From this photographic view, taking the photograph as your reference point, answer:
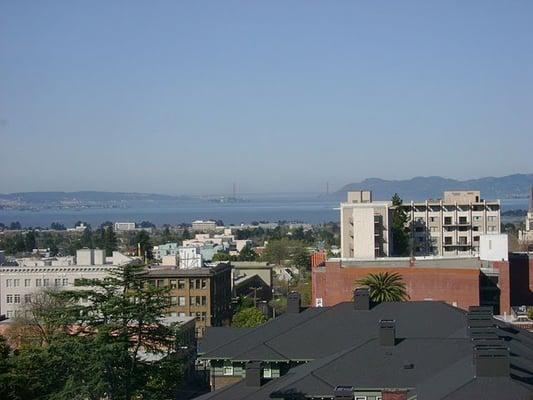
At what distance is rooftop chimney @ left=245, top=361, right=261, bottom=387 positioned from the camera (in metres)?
38.7

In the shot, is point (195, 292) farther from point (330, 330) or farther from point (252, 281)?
point (330, 330)

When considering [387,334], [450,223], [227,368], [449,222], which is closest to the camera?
[387,334]

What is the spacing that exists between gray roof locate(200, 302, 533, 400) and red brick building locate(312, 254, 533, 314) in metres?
24.4

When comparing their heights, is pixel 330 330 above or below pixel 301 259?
above

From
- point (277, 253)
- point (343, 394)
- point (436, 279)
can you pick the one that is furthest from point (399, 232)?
point (343, 394)

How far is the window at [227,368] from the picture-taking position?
45.9m

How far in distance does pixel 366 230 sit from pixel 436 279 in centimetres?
2306

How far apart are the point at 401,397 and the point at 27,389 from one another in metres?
11.6

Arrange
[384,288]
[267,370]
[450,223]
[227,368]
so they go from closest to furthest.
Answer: [267,370] → [227,368] → [384,288] → [450,223]

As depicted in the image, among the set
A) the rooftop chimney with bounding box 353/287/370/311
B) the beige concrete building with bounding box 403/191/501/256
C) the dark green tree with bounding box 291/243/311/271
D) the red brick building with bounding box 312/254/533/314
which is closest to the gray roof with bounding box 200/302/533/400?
the rooftop chimney with bounding box 353/287/370/311

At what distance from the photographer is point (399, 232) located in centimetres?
10756

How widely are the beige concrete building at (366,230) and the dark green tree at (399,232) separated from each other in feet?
19.1

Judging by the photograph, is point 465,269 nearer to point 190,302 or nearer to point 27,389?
point 190,302

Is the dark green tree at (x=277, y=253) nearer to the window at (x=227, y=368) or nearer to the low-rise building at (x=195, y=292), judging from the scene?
the low-rise building at (x=195, y=292)
